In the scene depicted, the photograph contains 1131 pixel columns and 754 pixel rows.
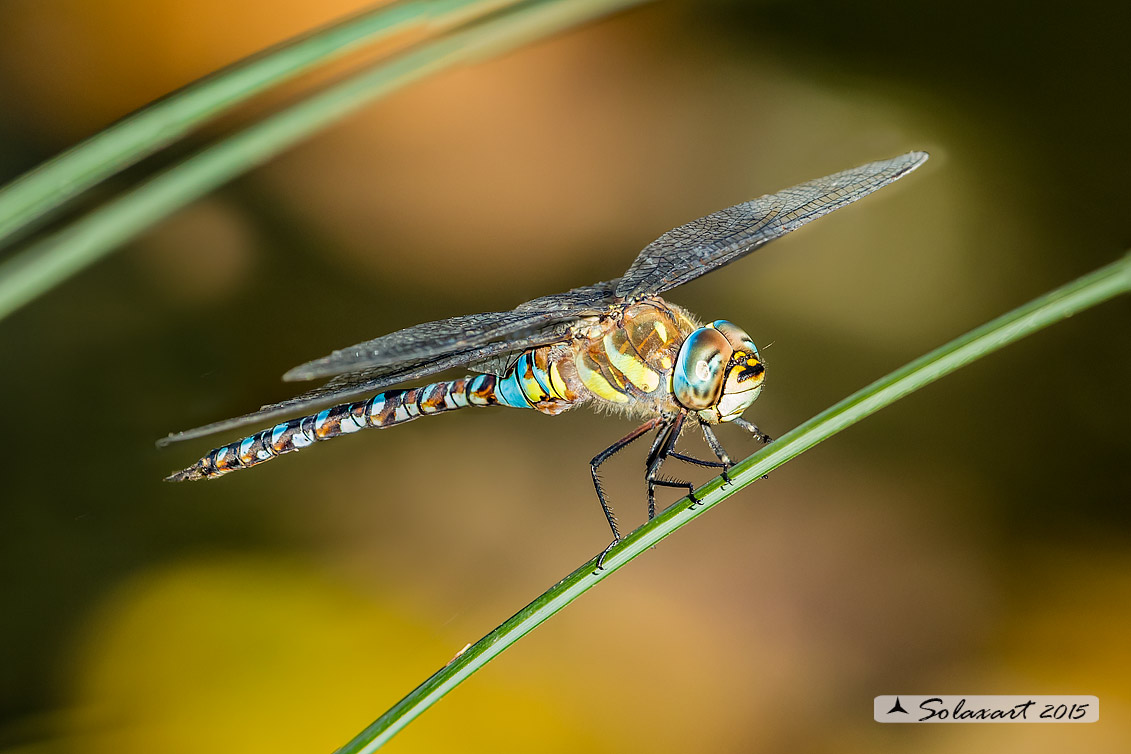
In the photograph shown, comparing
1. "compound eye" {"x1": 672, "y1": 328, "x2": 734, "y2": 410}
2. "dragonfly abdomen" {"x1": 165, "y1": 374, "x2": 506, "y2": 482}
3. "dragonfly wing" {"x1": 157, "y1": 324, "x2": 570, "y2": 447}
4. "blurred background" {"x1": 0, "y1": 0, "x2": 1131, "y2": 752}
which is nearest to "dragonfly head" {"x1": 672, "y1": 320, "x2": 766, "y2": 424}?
"compound eye" {"x1": 672, "y1": 328, "x2": 734, "y2": 410}

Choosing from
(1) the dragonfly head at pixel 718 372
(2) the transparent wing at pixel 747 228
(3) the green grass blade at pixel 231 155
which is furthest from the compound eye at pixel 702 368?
(3) the green grass blade at pixel 231 155

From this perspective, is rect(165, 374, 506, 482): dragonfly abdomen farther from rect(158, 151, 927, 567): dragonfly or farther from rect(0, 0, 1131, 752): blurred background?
rect(0, 0, 1131, 752): blurred background

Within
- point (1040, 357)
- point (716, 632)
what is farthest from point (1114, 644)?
point (716, 632)

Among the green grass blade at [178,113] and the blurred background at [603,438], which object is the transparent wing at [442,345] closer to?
the green grass blade at [178,113]

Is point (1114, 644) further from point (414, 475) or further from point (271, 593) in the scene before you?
point (271, 593)

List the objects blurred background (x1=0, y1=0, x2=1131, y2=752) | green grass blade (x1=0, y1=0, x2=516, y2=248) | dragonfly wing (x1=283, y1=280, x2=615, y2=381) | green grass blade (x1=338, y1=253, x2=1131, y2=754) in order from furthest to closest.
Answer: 1. blurred background (x1=0, y1=0, x2=1131, y2=752)
2. dragonfly wing (x1=283, y1=280, x2=615, y2=381)
3. green grass blade (x1=338, y1=253, x2=1131, y2=754)
4. green grass blade (x1=0, y1=0, x2=516, y2=248)

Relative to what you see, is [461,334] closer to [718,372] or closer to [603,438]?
[718,372]
